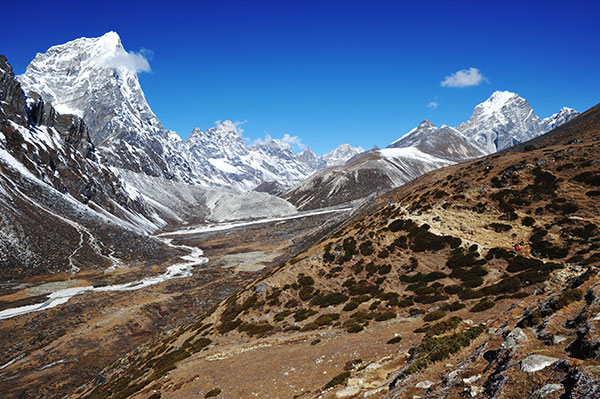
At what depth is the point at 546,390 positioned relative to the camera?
845cm

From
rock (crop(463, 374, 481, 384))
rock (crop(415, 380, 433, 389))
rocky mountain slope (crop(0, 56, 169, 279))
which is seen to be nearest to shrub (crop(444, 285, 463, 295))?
rock (crop(415, 380, 433, 389))

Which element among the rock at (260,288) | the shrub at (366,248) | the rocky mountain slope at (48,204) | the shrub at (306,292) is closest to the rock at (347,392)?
the shrub at (306,292)

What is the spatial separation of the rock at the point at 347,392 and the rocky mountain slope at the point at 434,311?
8cm

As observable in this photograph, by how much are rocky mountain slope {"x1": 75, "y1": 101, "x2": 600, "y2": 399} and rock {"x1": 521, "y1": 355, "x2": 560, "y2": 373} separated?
0.16 feet

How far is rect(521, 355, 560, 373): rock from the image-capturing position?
974 centimetres

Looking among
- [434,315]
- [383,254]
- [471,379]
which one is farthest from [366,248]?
[471,379]

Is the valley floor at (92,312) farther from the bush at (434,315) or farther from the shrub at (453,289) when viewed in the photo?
the shrub at (453,289)

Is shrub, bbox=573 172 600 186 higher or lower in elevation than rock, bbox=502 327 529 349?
higher

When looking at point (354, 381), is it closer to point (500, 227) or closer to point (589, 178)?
point (500, 227)

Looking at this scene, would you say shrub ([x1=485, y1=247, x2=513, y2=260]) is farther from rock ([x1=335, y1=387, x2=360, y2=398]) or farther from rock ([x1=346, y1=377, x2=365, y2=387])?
rock ([x1=335, y1=387, x2=360, y2=398])

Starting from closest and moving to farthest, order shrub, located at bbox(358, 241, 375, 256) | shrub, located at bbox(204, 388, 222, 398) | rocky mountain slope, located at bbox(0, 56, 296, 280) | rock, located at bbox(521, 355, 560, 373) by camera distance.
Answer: rock, located at bbox(521, 355, 560, 373) < shrub, located at bbox(204, 388, 222, 398) < shrub, located at bbox(358, 241, 375, 256) < rocky mountain slope, located at bbox(0, 56, 296, 280)

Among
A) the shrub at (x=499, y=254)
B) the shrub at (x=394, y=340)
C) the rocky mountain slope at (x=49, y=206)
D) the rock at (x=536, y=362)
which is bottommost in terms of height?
the shrub at (x=394, y=340)

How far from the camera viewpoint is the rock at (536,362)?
32.0 ft

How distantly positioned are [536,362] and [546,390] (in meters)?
1.78
